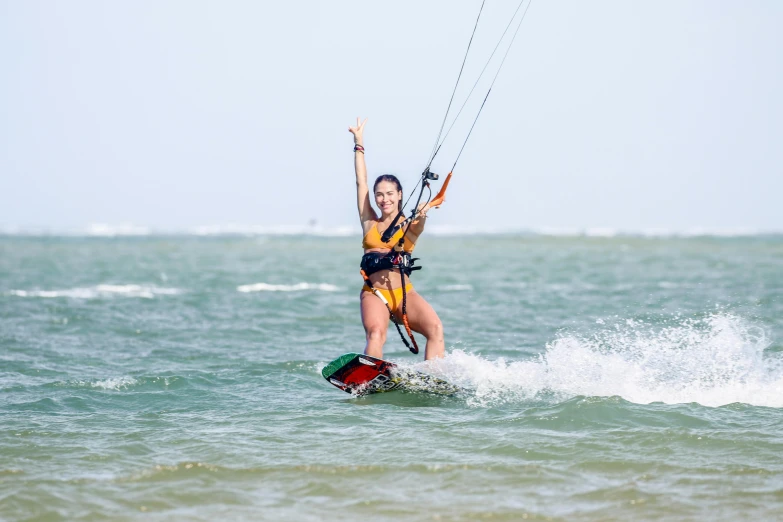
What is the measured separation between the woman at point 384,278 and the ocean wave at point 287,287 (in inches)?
566

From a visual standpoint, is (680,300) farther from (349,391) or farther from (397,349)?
(349,391)

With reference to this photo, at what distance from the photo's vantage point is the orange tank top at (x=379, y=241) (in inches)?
334

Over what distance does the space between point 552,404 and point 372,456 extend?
2229mm

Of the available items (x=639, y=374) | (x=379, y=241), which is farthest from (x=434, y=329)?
(x=639, y=374)

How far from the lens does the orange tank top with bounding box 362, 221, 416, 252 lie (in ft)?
27.8

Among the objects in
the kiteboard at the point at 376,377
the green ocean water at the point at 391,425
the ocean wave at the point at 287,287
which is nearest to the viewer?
the green ocean water at the point at 391,425

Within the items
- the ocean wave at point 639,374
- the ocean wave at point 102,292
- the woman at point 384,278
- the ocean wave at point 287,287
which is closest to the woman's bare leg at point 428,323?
the woman at point 384,278

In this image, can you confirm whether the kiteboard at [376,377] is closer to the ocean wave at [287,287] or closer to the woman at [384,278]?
the woman at [384,278]

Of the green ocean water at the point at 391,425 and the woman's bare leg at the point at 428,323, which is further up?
the woman's bare leg at the point at 428,323

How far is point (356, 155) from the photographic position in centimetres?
844

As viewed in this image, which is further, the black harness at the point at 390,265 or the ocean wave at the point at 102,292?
the ocean wave at the point at 102,292

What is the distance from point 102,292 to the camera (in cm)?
2202

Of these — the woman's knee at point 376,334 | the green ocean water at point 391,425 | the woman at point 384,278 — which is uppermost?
the woman at point 384,278

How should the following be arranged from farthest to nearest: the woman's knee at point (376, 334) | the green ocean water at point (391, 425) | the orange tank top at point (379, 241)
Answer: the orange tank top at point (379, 241)
the woman's knee at point (376, 334)
the green ocean water at point (391, 425)
